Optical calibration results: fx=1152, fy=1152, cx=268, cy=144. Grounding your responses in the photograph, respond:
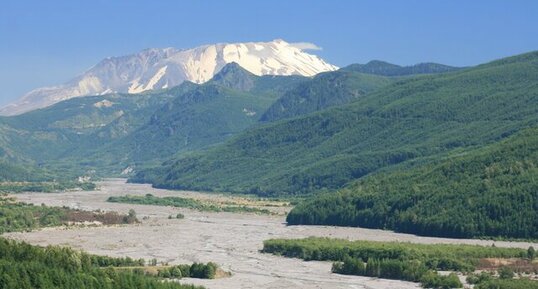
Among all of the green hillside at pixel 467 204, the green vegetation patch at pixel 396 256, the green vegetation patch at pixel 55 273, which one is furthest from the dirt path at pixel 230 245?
the green vegetation patch at pixel 55 273

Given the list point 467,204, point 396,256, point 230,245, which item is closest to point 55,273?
point 396,256

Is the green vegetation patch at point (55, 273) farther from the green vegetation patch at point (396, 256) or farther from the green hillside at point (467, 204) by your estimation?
the green hillside at point (467, 204)

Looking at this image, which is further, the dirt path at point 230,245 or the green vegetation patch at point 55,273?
the dirt path at point 230,245

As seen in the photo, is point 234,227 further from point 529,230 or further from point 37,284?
point 37,284

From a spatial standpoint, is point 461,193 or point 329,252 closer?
point 329,252

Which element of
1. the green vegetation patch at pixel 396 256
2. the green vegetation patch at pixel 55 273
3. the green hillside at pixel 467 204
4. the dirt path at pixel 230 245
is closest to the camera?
the green vegetation patch at pixel 55 273

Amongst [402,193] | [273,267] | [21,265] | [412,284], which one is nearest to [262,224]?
[402,193]

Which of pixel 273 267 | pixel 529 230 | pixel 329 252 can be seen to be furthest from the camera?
pixel 529 230

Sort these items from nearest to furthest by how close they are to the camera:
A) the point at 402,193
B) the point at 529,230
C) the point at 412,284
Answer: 1. the point at 412,284
2. the point at 529,230
3. the point at 402,193

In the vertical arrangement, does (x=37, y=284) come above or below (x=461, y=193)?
below
